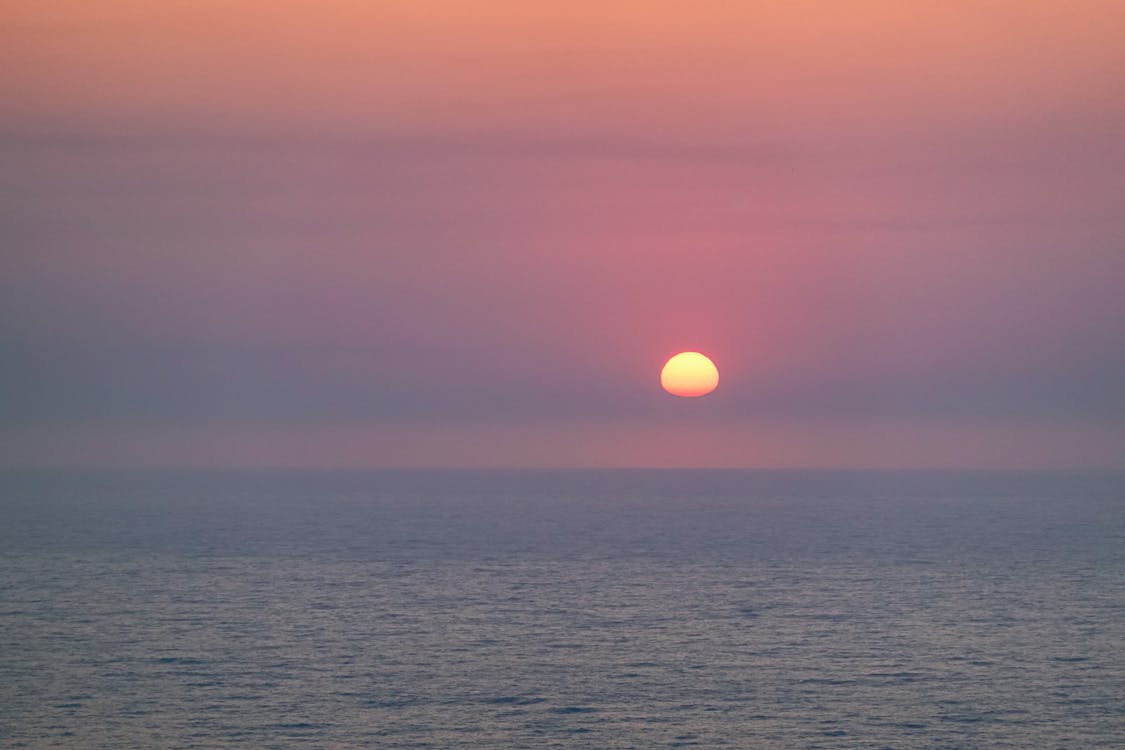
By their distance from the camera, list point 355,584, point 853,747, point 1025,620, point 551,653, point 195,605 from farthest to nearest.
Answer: point 355,584 < point 195,605 < point 1025,620 < point 551,653 < point 853,747

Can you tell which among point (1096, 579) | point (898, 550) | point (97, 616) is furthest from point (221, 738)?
point (898, 550)

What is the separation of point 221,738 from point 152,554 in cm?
9783

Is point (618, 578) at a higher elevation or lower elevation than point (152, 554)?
lower

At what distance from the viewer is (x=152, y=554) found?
149750 millimetres

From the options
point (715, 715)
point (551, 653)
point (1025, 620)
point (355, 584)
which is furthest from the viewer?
point (355, 584)

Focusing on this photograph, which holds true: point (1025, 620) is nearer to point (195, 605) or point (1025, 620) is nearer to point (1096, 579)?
point (1096, 579)

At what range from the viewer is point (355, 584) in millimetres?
119312

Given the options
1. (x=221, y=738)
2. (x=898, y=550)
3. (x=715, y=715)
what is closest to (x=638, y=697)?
(x=715, y=715)

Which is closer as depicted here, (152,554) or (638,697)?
(638,697)

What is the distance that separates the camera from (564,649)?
8144 centimetres

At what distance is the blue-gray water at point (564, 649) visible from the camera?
6047cm

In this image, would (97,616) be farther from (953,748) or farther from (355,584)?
(953,748)

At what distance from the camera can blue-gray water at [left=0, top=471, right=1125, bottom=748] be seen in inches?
2381

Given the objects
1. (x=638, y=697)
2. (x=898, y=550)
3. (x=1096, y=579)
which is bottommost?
(x=638, y=697)
